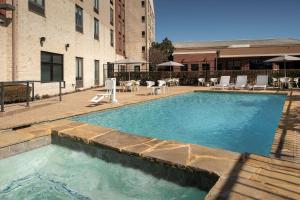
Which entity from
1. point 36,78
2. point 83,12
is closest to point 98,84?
point 83,12

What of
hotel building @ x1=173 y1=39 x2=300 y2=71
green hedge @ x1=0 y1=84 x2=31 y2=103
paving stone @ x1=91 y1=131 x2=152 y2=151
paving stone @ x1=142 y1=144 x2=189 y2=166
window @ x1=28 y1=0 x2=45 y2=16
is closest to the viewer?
paving stone @ x1=142 y1=144 x2=189 y2=166

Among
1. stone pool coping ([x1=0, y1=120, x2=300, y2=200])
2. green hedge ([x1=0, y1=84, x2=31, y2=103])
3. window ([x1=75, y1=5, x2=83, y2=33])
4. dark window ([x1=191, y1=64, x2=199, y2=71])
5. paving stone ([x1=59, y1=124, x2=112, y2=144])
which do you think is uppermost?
window ([x1=75, y1=5, x2=83, y2=33])

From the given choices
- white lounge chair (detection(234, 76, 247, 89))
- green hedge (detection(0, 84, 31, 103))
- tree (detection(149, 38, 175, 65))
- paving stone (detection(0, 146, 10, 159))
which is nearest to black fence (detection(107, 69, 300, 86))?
white lounge chair (detection(234, 76, 247, 89))

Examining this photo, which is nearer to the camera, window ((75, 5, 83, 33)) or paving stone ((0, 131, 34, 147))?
paving stone ((0, 131, 34, 147))

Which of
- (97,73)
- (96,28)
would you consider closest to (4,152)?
(97,73)

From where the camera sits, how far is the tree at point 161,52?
45.9 m

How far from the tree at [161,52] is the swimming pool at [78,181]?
40.5 metres

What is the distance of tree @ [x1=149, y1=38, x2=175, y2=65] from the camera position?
45.9 m

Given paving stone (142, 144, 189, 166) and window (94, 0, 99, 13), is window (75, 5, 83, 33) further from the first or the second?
paving stone (142, 144, 189, 166)

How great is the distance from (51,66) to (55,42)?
1.46m

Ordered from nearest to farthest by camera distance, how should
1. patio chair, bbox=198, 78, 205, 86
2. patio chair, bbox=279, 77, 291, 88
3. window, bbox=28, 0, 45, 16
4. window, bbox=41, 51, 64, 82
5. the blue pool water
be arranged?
the blue pool water, window, bbox=28, 0, 45, 16, window, bbox=41, 51, 64, 82, patio chair, bbox=279, 77, 291, 88, patio chair, bbox=198, 78, 205, 86

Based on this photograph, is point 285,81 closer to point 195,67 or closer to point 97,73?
point 97,73

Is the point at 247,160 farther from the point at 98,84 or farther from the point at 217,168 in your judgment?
the point at 98,84

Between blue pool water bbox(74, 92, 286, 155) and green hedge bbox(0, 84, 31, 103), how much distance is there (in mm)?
3778
